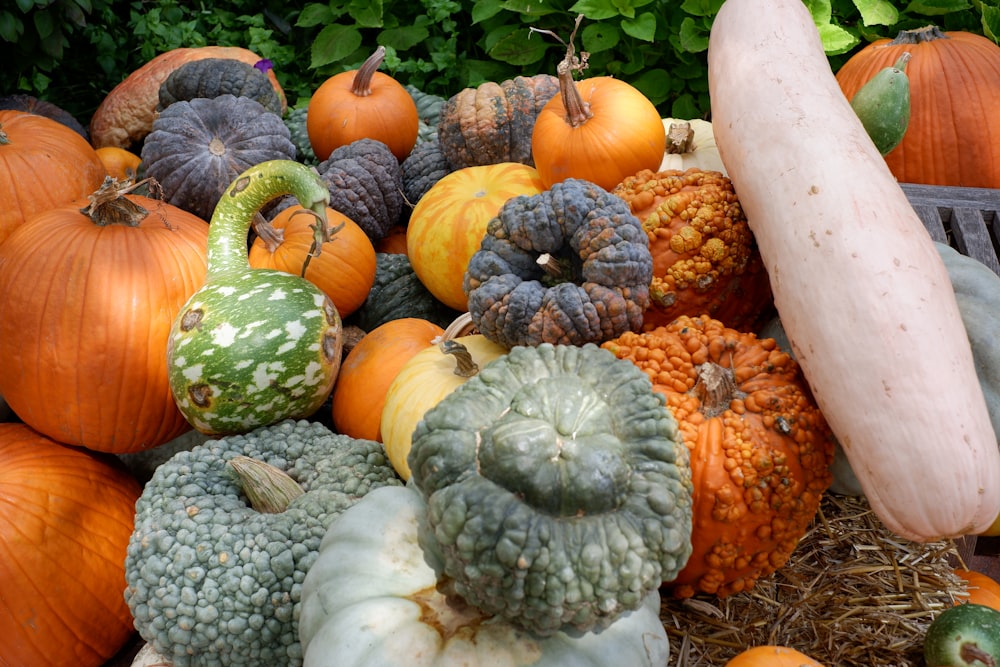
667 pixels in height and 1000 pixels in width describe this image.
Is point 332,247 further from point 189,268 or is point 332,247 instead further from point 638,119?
point 638,119

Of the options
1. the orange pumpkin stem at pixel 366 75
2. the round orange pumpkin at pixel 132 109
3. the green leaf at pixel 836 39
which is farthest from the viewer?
the round orange pumpkin at pixel 132 109

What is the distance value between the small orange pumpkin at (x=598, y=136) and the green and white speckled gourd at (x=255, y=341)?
76cm

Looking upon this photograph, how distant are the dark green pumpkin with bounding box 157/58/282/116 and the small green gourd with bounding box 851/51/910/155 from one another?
99.1 inches

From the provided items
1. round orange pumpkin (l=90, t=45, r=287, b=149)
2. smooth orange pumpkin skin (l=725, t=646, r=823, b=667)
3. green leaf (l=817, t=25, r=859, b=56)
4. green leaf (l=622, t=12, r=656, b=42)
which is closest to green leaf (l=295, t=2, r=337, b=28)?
round orange pumpkin (l=90, t=45, r=287, b=149)

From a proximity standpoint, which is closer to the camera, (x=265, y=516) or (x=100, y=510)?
(x=265, y=516)

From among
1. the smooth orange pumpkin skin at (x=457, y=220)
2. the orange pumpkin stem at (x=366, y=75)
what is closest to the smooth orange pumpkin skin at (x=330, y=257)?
the smooth orange pumpkin skin at (x=457, y=220)

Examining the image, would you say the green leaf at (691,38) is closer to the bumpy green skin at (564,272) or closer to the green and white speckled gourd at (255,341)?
the bumpy green skin at (564,272)

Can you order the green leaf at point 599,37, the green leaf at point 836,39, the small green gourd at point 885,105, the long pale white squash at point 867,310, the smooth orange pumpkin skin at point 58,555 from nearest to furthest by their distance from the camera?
1. the long pale white squash at point 867,310
2. the smooth orange pumpkin skin at point 58,555
3. the small green gourd at point 885,105
4. the green leaf at point 836,39
5. the green leaf at point 599,37

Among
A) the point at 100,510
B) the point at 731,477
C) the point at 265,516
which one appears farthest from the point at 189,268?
the point at 731,477

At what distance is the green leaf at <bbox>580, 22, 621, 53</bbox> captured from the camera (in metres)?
3.98

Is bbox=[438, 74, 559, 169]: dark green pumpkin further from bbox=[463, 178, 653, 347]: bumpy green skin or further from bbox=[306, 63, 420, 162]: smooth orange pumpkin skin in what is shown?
bbox=[463, 178, 653, 347]: bumpy green skin

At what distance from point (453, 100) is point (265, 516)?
2006 millimetres

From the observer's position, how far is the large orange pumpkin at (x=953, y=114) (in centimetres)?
318

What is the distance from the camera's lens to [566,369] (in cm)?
145
